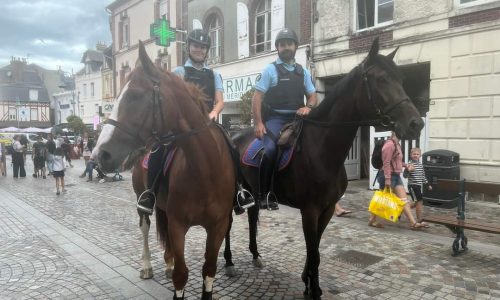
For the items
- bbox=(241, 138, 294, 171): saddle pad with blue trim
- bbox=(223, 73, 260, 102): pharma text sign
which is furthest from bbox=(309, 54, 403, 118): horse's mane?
bbox=(223, 73, 260, 102): pharma text sign

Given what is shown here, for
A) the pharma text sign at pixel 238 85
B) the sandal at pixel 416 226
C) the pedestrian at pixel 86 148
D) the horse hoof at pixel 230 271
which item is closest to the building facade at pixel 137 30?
the pharma text sign at pixel 238 85

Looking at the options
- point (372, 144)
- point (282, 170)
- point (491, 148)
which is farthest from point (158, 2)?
point (282, 170)

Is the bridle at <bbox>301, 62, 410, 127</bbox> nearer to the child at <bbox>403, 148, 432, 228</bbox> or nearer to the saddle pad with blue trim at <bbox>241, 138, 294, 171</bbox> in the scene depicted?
the saddle pad with blue trim at <bbox>241, 138, 294, 171</bbox>

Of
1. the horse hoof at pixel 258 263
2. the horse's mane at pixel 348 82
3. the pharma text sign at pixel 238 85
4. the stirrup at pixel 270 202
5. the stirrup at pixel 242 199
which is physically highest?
the pharma text sign at pixel 238 85

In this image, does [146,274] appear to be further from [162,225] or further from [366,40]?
[366,40]

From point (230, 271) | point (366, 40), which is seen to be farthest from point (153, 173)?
point (366, 40)

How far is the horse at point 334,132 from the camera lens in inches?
121

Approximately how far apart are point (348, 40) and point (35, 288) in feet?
35.8

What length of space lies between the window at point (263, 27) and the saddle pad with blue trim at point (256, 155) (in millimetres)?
11498

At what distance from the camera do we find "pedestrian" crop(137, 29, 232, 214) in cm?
338

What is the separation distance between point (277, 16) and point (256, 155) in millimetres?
11280

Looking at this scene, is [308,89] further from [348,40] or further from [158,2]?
[158,2]

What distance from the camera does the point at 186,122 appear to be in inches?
110

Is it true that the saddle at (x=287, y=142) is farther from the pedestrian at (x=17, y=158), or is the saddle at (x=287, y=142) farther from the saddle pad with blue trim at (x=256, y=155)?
the pedestrian at (x=17, y=158)
